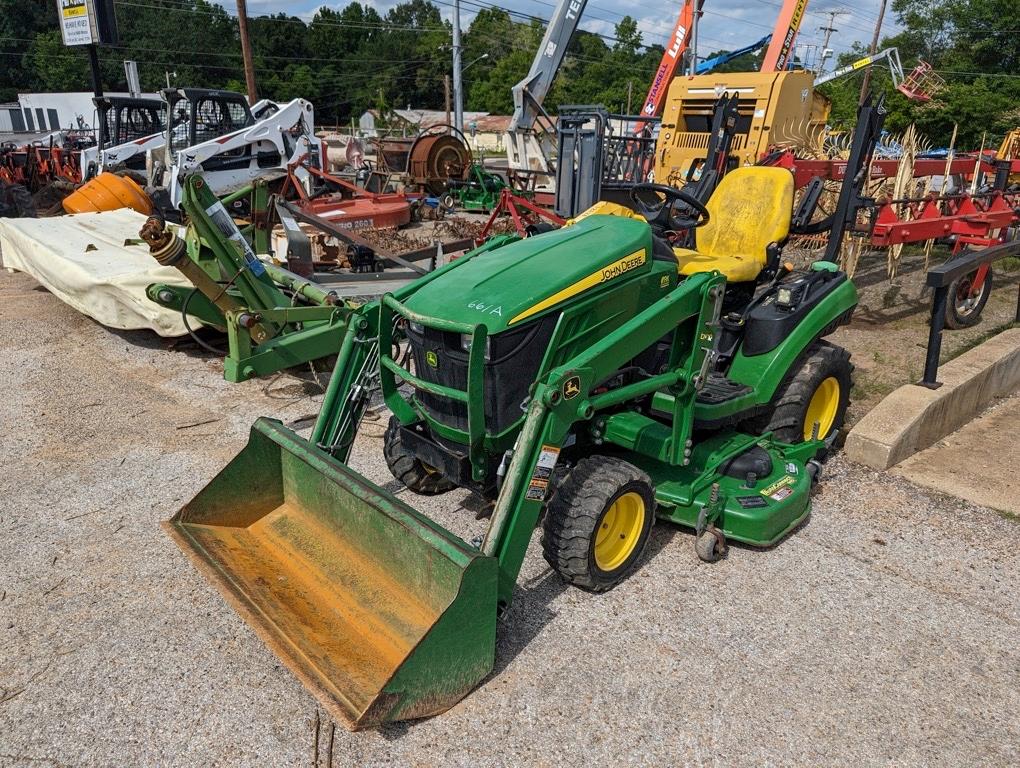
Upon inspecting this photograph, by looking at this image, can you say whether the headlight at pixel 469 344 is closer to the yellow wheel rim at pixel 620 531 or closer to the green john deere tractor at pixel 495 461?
the green john deere tractor at pixel 495 461

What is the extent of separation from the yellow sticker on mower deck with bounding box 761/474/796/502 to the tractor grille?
4.52 feet

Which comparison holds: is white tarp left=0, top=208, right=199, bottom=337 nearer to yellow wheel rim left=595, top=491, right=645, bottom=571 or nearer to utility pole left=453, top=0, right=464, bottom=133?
yellow wheel rim left=595, top=491, right=645, bottom=571

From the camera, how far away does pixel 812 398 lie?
4.43 meters

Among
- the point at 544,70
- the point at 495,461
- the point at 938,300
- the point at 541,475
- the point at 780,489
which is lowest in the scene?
the point at 780,489

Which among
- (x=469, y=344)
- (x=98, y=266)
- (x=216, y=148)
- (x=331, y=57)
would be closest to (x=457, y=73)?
(x=216, y=148)

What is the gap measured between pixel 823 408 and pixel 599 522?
2.20 metres

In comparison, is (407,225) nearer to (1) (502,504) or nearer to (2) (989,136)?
(1) (502,504)

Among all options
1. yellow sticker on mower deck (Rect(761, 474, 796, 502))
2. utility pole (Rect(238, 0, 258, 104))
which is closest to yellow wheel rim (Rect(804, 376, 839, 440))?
yellow sticker on mower deck (Rect(761, 474, 796, 502))

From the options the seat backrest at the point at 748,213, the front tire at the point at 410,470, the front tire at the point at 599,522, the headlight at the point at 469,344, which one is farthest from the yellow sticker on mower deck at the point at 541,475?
the seat backrest at the point at 748,213

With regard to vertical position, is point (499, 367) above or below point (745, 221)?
below

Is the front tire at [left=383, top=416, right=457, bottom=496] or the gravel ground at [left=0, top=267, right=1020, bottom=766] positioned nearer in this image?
the gravel ground at [left=0, top=267, right=1020, bottom=766]

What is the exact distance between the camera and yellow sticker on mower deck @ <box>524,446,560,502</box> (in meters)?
2.80

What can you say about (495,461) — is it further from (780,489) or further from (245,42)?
(245,42)

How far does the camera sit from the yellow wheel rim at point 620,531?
3.28 metres
